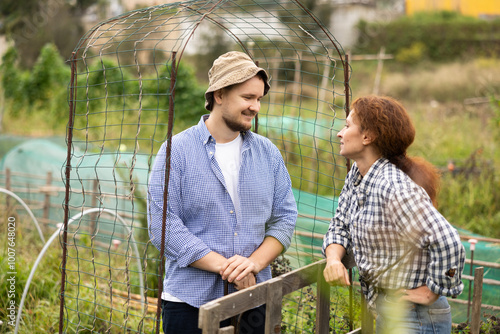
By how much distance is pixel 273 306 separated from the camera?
6.62 ft

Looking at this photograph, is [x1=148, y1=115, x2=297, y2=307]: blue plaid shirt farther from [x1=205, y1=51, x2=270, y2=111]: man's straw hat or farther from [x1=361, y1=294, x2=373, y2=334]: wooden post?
[x1=361, y1=294, x2=373, y2=334]: wooden post

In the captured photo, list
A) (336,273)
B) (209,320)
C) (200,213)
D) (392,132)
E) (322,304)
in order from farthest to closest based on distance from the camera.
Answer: (322,304), (200,213), (336,273), (392,132), (209,320)

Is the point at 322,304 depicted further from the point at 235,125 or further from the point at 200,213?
the point at 235,125

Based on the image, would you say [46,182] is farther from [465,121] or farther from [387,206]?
[465,121]

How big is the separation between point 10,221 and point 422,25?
19078 mm

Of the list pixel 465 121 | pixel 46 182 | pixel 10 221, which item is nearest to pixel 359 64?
pixel 465 121

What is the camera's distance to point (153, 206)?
2156 mm

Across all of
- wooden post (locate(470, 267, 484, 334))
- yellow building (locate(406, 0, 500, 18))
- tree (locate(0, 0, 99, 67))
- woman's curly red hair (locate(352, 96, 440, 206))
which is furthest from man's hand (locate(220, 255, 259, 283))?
yellow building (locate(406, 0, 500, 18))

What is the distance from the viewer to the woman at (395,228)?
1797 millimetres

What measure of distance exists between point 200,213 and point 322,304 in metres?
0.67

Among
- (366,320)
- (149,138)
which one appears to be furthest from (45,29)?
(366,320)

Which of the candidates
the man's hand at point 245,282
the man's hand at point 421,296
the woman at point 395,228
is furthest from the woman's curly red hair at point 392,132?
the man's hand at point 245,282

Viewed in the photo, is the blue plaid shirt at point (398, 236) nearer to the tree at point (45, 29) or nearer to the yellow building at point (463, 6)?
the tree at point (45, 29)

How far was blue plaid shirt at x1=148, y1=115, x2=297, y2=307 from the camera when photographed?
6.98ft
